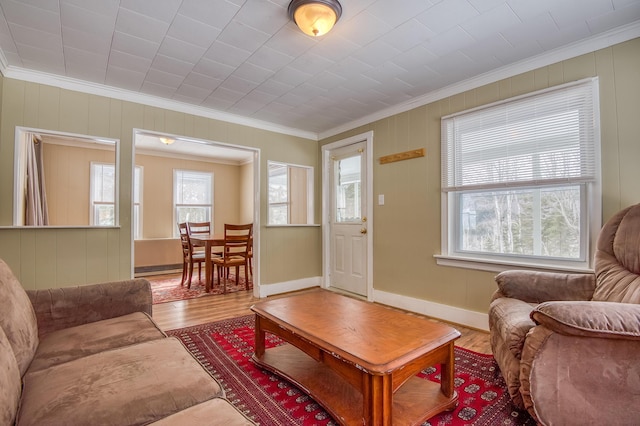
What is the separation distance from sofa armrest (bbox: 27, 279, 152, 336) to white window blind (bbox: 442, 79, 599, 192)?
2.86 m

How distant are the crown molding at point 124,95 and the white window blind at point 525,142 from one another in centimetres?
246

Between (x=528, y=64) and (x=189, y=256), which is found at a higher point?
(x=528, y=64)

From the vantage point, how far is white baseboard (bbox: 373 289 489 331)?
2.85 m

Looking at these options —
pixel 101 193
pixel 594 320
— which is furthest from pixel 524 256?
pixel 101 193

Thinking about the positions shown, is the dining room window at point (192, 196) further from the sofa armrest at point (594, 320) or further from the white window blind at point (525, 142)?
the sofa armrest at point (594, 320)

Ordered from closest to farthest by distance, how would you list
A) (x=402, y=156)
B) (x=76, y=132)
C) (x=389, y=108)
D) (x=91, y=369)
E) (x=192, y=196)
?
(x=91, y=369), (x=76, y=132), (x=402, y=156), (x=389, y=108), (x=192, y=196)

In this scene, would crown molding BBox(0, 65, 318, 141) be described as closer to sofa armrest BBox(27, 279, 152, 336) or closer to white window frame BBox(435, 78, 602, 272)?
sofa armrest BBox(27, 279, 152, 336)

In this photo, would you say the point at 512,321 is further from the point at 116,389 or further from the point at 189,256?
the point at 189,256

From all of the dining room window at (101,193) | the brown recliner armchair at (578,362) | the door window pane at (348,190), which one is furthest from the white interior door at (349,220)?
the dining room window at (101,193)

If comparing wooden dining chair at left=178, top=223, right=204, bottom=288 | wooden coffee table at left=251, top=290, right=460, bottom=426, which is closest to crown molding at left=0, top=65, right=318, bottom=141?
wooden dining chair at left=178, top=223, right=204, bottom=288

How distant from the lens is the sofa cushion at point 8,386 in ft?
2.85

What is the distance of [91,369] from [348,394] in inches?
47.7

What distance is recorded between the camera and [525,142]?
2.61 metres

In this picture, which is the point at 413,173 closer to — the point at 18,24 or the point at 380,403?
the point at 380,403
